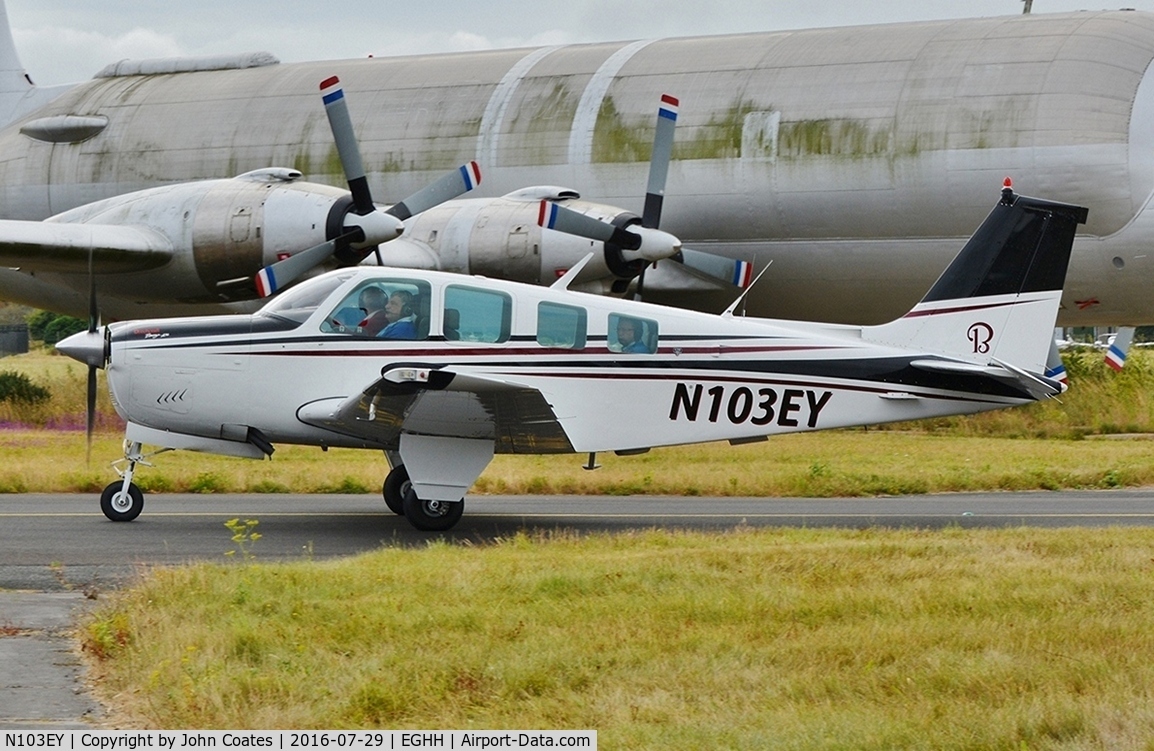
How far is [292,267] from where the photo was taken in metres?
19.9

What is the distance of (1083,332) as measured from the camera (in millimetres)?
132125

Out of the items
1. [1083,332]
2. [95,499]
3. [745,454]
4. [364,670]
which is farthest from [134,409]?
[1083,332]

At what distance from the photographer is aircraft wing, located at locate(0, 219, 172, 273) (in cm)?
2298

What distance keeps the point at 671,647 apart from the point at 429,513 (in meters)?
6.16

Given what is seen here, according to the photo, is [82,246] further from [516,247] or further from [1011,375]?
[1011,375]

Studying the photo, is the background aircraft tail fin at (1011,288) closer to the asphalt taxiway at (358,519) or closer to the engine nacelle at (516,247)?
the asphalt taxiway at (358,519)

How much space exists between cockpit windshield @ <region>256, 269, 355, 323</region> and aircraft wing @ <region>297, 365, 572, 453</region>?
87 centimetres

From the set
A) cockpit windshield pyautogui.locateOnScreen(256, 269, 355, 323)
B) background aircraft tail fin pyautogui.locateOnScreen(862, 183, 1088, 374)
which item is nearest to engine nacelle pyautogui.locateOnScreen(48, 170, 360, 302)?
cockpit windshield pyautogui.locateOnScreen(256, 269, 355, 323)

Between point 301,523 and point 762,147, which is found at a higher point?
point 762,147

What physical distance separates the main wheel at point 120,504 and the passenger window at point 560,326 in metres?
4.27

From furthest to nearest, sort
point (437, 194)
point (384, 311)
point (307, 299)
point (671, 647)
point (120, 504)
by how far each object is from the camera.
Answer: point (437, 194), point (120, 504), point (307, 299), point (384, 311), point (671, 647)
